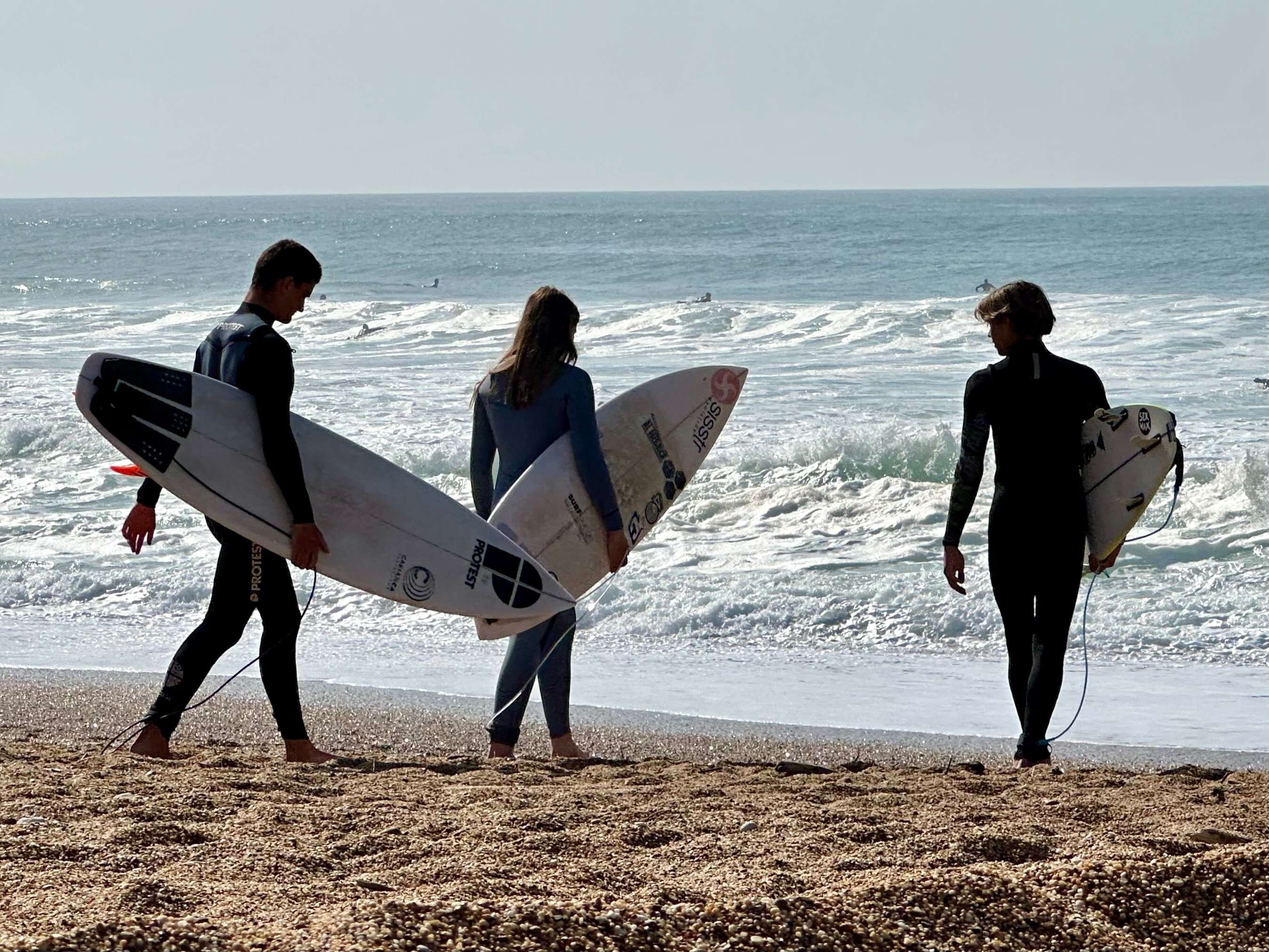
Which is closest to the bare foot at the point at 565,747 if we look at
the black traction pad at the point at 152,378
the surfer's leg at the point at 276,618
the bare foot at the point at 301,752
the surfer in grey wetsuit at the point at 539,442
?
the surfer in grey wetsuit at the point at 539,442

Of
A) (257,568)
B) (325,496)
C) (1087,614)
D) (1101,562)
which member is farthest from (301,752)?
(1087,614)

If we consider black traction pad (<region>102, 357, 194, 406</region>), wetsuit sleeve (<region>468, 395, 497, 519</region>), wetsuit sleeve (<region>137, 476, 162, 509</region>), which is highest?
black traction pad (<region>102, 357, 194, 406</region>)

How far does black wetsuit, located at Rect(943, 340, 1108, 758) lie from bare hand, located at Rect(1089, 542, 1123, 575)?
15 centimetres

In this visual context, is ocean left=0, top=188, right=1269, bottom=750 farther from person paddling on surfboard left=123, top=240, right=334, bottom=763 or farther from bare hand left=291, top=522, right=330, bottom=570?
bare hand left=291, top=522, right=330, bottom=570

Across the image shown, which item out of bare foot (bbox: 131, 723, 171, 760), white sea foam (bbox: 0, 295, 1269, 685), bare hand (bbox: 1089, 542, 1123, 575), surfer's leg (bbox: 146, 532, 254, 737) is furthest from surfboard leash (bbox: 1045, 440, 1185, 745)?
bare foot (bbox: 131, 723, 171, 760)

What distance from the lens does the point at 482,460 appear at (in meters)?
3.77

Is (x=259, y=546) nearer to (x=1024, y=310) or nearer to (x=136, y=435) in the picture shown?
(x=136, y=435)

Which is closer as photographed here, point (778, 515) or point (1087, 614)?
point (1087, 614)

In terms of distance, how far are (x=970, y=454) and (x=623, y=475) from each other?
1.29m

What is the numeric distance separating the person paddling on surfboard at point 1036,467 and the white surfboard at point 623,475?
1058 millimetres

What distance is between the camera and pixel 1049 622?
11.4ft

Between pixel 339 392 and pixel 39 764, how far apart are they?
11183 mm

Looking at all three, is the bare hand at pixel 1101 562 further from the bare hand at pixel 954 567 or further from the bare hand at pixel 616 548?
the bare hand at pixel 616 548

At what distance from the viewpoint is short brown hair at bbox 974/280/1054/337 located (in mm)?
3467
